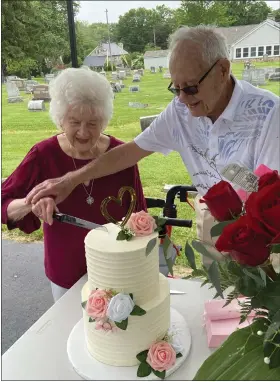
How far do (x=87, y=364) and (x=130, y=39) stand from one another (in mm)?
2778

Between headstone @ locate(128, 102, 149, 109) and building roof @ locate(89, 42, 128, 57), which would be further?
headstone @ locate(128, 102, 149, 109)

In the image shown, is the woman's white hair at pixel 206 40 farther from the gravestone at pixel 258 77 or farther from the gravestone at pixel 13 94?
the gravestone at pixel 13 94

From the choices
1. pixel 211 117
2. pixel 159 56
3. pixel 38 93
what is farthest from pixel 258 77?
pixel 211 117

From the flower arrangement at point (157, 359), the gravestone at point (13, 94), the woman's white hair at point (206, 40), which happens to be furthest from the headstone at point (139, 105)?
the flower arrangement at point (157, 359)

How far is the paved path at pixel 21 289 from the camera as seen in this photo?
249cm

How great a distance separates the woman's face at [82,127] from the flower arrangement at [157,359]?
815mm

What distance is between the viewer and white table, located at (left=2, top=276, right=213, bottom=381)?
915mm

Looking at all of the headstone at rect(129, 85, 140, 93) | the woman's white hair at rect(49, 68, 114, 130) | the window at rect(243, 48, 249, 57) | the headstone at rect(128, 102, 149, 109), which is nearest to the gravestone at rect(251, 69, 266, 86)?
the headstone at rect(128, 102, 149, 109)

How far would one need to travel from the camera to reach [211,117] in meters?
1.38

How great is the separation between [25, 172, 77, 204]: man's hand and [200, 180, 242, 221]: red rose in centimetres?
87

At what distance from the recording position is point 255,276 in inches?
17.8

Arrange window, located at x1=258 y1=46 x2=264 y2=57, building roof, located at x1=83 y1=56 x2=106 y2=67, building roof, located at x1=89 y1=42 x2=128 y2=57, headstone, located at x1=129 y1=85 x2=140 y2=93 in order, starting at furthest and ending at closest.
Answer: headstone, located at x1=129 y1=85 x2=140 y2=93 < window, located at x1=258 y1=46 x2=264 y2=57 < building roof, located at x1=89 y1=42 x2=128 y2=57 < building roof, located at x1=83 y1=56 x2=106 y2=67

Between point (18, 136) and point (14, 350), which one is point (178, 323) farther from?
point (18, 136)

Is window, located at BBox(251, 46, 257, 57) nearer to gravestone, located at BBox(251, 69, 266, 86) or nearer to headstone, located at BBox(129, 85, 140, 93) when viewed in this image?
gravestone, located at BBox(251, 69, 266, 86)
